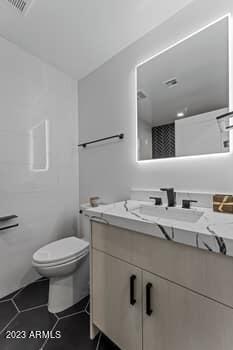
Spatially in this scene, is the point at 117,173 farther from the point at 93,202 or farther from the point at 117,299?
the point at 117,299

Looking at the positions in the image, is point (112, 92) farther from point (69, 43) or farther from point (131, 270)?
point (131, 270)

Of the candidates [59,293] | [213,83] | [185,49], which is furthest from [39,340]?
[185,49]

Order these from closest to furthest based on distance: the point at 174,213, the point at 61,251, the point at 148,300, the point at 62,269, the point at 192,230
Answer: the point at 192,230 → the point at 148,300 → the point at 174,213 → the point at 62,269 → the point at 61,251

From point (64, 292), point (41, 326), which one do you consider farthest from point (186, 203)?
point (41, 326)

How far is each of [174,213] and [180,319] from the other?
539 millimetres

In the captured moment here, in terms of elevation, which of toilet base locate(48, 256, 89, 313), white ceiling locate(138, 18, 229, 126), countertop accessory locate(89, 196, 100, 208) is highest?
white ceiling locate(138, 18, 229, 126)

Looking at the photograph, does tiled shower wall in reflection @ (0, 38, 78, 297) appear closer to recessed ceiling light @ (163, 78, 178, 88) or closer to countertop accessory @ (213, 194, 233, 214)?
recessed ceiling light @ (163, 78, 178, 88)

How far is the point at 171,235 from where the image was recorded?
67 centimetres

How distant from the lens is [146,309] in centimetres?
79

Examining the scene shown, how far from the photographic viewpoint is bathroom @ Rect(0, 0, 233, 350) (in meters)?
0.71

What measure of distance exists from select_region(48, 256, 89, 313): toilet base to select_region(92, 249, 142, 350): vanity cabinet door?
392mm

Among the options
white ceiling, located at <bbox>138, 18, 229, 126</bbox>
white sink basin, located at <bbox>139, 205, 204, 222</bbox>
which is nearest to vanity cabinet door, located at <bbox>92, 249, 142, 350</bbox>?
white sink basin, located at <bbox>139, 205, 204, 222</bbox>

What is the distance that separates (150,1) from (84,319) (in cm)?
229

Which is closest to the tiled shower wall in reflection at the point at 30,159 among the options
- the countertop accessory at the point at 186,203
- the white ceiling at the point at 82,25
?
the white ceiling at the point at 82,25
